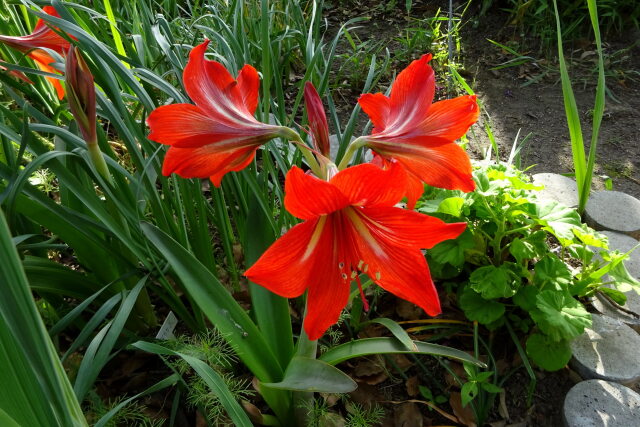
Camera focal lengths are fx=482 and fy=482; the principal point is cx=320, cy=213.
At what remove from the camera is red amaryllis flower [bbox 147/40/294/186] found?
2.68 feet

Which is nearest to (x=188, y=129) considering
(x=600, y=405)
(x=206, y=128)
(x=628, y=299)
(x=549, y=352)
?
(x=206, y=128)

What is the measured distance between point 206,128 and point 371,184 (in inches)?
12.9

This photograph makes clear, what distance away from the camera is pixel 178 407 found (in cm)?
136

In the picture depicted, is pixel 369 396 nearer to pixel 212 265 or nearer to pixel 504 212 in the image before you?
pixel 212 265

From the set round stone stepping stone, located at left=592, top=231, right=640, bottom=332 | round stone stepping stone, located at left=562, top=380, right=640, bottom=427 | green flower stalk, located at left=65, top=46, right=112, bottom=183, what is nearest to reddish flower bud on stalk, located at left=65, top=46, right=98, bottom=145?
green flower stalk, located at left=65, top=46, right=112, bottom=183

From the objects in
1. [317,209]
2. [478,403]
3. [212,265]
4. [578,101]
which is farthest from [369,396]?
[578,101]

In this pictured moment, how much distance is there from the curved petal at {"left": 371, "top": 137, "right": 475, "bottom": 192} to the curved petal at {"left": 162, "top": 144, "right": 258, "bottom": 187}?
25 cm

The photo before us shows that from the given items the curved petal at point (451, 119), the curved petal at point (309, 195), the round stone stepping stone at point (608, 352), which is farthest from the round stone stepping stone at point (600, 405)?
the curved petal at point (309, 195)

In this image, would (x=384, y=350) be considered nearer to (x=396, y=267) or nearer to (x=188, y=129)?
(x=396, y=267)

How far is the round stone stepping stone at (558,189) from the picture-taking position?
7.04ft

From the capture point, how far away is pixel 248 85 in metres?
0.94

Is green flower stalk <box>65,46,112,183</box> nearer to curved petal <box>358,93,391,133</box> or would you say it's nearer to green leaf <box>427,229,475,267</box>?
curved petal <box>358,93,391,133</box>

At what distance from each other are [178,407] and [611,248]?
5.72ft

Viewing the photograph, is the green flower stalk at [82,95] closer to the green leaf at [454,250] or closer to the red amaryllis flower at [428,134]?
the red amaryllis flower at [428,134]
